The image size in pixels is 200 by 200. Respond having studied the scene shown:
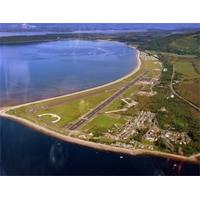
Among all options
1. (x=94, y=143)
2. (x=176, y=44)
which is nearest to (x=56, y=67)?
(x=94, y=143)

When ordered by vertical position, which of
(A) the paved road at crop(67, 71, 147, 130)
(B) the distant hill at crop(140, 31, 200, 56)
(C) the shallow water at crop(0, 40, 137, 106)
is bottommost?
(A) the paved road at crop(67, 71, 147, 130)

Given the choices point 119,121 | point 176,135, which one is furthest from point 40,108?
point 176,135

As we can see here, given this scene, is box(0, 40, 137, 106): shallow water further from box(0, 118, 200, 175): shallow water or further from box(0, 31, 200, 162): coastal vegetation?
box(0, 118, 200, 175): shallow water

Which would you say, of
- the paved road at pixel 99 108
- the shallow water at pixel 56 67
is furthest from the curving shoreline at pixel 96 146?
the shallow water at pixel 56 67

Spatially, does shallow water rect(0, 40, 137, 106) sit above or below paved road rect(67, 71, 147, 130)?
above

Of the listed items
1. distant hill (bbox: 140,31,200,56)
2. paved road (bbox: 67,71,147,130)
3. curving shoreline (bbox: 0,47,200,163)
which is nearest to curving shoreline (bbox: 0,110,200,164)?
curving shoreline (bbox: 0,47,200,163)
